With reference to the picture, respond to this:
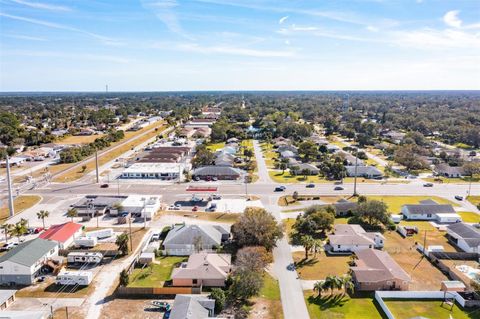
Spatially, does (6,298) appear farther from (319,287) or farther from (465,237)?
(465,237)

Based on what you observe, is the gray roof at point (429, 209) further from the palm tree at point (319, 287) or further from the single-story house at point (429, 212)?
the palm tree at point (319, 287)

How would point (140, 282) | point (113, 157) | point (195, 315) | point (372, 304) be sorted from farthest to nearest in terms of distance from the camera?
point (113, 157), point (140, 282), point (372, 304), point (195, 315)

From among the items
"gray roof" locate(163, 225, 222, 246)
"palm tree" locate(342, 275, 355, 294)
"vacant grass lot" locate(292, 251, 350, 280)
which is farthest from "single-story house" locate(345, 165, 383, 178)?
"palm tree" locate(342, 275, 355, 294)

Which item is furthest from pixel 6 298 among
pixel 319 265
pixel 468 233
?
pixel 468 233

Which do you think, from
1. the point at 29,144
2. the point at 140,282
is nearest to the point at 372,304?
the point at 140,282

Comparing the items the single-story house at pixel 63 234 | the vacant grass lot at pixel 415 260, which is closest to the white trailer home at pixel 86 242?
the single-story house at pixel 63 234

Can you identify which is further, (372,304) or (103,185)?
(103,185)

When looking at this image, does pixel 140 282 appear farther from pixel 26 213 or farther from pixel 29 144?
pixel 29 144
